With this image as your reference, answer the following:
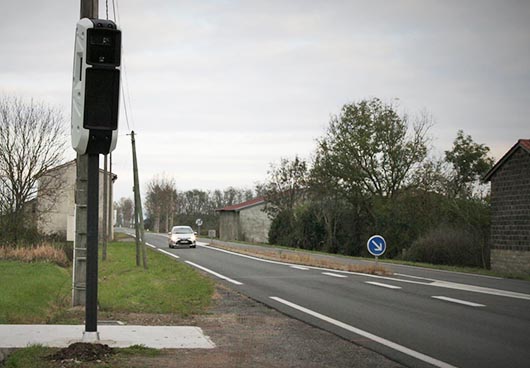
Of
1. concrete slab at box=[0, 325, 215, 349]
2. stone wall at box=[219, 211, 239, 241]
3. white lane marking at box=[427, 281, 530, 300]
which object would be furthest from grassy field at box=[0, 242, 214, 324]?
stone wall at box=[219, 211, 239, 241]

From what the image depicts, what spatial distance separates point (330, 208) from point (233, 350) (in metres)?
42.4

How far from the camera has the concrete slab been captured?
7.10 meters

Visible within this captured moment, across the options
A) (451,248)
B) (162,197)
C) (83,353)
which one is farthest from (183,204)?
(83,353)

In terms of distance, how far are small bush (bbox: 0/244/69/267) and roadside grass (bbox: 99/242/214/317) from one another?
5421 millimetres

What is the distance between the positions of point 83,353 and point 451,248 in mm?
28688

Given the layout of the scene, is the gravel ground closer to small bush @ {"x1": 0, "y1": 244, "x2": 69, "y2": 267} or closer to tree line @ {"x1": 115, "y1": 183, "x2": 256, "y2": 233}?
small bush @ {"x1": 0, "y1": 244, "x2": 69, "y2": 267}

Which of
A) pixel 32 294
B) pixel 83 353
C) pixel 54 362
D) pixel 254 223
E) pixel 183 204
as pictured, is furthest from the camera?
pixel 183 204

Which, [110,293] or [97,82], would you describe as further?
[110,293]

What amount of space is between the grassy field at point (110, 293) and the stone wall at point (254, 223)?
172ft

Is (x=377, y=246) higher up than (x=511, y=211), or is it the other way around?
(x=511, y=211)

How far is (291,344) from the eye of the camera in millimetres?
7840

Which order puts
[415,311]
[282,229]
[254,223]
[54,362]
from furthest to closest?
[254,223], [282,229], [415,311], [54,362]

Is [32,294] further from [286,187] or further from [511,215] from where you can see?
[286,187]

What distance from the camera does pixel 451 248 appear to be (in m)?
32.6
